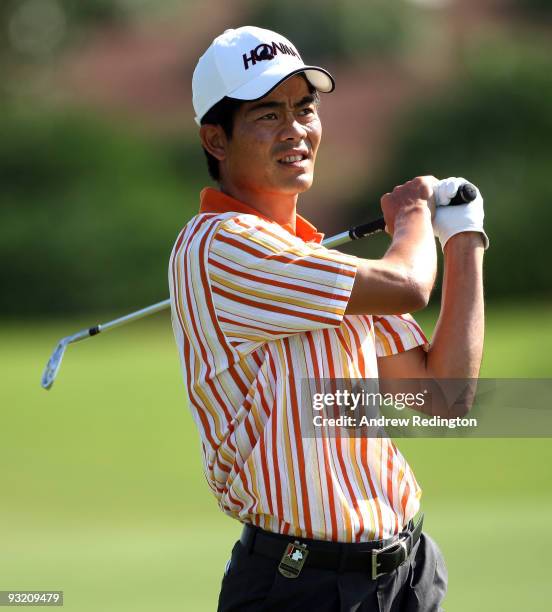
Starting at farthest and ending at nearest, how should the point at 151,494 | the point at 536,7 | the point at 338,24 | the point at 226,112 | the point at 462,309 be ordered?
the point at 536,7 → the point at 338,24 → the point at 151,494 → the point at 226,112 → the point at 462,309

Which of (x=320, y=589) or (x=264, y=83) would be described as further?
(x=264, y=83)

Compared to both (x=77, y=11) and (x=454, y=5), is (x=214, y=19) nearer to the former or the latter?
(x=77, y=11)

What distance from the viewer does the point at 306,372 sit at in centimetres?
289

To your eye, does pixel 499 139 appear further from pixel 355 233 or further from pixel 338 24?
pixel 355 233

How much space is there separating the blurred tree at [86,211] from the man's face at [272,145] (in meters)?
21.8

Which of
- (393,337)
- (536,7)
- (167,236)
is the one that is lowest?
(393,337)

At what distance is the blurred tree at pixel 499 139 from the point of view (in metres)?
23.1

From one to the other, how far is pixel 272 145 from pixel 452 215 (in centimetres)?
49

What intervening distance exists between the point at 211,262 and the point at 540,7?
1373 inches

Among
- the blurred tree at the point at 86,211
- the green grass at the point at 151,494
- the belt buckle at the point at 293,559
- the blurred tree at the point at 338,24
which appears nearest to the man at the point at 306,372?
the belt buckle at the point at 293,559

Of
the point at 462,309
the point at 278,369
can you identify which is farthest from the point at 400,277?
the point at 278,369

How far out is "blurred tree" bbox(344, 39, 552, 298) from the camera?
2309 centimetres

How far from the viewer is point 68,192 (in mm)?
28188

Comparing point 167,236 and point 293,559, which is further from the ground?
point 167,236
